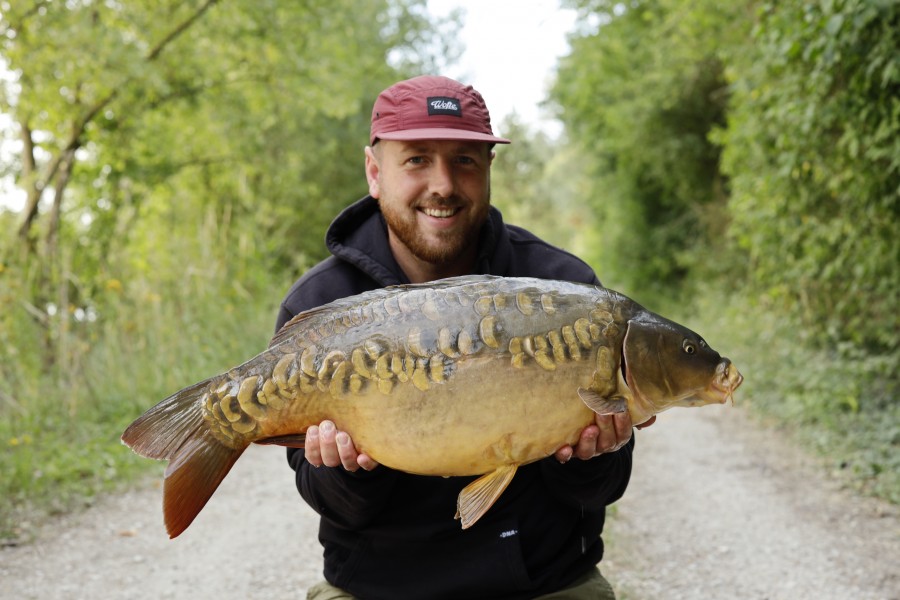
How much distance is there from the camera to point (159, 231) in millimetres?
7152

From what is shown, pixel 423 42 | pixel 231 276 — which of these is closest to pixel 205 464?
pixel 231 276

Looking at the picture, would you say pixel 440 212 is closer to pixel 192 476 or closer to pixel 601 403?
pixel 601 403

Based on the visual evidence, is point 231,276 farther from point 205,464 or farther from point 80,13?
point 205,464

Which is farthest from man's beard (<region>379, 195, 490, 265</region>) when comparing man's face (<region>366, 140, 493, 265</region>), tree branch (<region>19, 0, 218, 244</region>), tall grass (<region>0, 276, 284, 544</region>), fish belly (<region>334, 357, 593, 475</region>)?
tree branch (<region>19, 0, 218, 244</region>)

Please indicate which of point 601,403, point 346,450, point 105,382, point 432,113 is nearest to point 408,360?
point 346,450

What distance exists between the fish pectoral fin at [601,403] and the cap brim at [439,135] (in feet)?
2.37

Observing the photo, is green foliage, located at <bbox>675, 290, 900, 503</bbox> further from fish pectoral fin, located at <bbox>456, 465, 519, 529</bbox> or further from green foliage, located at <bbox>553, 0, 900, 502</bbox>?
fish pectoral fin, located at <bbox>456, 465, 519, 529</bbox>

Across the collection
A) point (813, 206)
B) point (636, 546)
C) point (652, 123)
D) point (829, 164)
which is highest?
point (652, 123)

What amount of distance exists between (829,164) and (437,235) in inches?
184

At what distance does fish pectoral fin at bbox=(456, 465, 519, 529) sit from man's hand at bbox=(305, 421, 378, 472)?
227mm

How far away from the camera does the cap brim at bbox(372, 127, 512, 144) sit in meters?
2.05

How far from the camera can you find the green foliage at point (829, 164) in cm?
456

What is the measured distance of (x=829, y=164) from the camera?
5.92 m

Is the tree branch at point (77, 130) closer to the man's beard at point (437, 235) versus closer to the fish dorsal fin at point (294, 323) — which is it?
the man's beard at point (437, 235)
